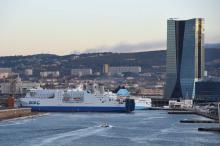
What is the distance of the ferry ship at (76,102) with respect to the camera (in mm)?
97688

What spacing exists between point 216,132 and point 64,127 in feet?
41.5

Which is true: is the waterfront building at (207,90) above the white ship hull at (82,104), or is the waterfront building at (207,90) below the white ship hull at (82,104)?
above

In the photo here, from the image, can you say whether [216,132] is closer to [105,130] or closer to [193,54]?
[105,130]

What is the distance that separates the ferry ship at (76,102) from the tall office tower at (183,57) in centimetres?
5767

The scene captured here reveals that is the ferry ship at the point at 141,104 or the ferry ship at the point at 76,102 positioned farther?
the ferry ship at the point at 141,104

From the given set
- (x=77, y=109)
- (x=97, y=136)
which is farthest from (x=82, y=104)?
(x=97, y=136)

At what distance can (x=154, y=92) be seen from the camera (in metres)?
176

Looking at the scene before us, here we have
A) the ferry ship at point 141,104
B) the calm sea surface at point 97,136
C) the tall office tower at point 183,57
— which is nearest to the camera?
the calm sea surface at point 97,136

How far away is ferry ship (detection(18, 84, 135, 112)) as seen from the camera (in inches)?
3846

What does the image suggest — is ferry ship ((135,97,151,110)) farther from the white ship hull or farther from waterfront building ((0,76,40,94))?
waterfront building ((0,76,40,94))

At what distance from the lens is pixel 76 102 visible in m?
98.7

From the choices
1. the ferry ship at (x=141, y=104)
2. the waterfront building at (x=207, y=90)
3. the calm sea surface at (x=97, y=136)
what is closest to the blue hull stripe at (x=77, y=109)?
the ferry ship at (x=141, y=104)

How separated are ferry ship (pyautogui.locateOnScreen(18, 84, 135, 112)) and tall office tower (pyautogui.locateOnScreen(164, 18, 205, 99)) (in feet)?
189

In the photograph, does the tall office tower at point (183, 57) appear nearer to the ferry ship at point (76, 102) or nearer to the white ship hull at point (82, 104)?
the ferry ship at point (76, 102)
